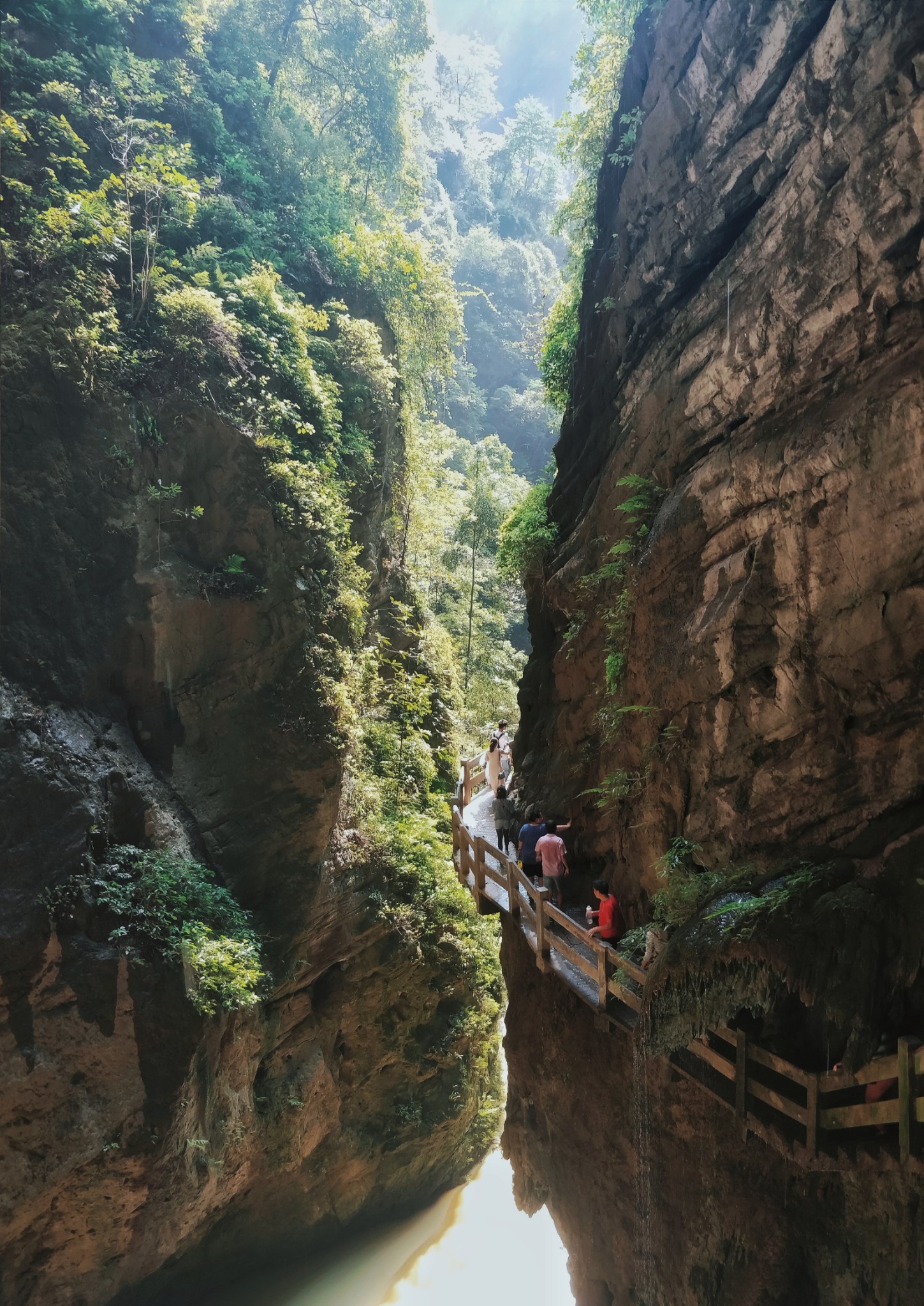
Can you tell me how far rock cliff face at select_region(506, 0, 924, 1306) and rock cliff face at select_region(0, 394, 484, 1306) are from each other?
4.29m

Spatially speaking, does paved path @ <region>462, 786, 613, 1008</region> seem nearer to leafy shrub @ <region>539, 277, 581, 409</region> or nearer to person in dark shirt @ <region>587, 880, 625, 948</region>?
person in dark shirt @ <region>587, 880, 625, 948</region>

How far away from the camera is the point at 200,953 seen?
11.4 meters

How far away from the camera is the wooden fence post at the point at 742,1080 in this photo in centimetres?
594

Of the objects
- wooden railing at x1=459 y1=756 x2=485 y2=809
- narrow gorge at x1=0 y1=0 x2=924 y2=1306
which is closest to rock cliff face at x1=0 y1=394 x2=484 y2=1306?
narrow gorge at x1=0 y1=0 x2=924 y2=1306

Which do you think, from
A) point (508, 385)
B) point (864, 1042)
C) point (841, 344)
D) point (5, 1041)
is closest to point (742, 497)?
point (841, 344)

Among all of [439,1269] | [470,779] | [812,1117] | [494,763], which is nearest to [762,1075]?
[812,1117]

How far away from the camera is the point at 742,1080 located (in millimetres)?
5957

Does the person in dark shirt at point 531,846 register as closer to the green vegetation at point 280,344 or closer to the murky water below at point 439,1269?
the green vegetation at point 280,344

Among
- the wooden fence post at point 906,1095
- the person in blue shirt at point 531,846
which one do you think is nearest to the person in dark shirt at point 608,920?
the person in blue shirt at point 531,846

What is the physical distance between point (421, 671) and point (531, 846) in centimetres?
863

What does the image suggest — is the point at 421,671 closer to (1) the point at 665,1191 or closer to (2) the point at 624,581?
(2) the point at 624,581

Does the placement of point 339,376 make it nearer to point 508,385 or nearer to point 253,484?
point 253,484

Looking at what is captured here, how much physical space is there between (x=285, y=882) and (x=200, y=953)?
2082 millimetres

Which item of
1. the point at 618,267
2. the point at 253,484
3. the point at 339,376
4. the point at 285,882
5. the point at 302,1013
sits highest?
the point at 339,376
